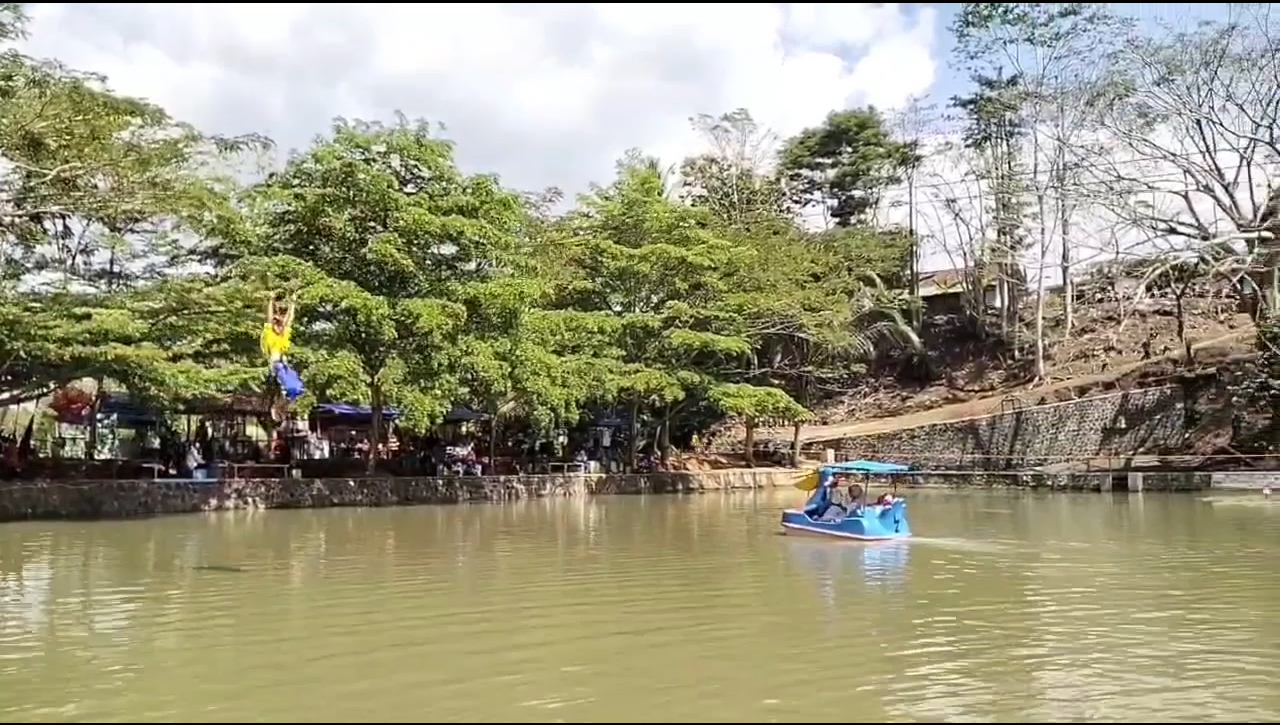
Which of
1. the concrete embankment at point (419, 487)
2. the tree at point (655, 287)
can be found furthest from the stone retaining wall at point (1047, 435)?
the tree at point (655, 287)

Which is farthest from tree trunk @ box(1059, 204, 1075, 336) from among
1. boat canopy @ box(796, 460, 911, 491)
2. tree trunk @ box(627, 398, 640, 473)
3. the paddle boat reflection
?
the paddle boat reflection

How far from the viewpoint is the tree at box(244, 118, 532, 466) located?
949 inches

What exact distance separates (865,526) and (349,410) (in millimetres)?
17542

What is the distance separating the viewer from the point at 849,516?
61.1ft

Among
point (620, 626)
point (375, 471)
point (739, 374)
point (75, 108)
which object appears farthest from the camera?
point (739, 374)

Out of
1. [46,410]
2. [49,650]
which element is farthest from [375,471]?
[49,650]

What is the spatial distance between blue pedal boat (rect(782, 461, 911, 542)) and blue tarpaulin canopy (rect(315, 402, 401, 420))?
→ 1430 cm

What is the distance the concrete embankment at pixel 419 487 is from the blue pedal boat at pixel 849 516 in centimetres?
1067

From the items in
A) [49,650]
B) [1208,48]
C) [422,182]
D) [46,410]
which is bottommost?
[49,650]

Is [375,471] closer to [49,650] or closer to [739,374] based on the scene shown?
[739,374]

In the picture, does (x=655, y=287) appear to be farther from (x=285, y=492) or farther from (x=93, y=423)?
(x=93, y=423)

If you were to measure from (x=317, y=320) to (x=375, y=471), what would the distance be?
4.77 metres

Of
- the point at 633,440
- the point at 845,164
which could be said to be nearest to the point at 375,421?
the point at 633,440

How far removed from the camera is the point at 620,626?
10711 mm
